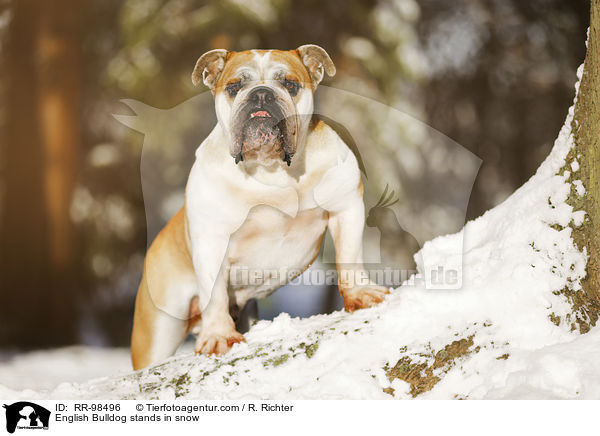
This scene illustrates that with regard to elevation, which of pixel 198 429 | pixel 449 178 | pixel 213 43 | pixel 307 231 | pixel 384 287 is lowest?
pixel 198 429

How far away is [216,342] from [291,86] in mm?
717

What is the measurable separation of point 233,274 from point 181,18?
80 cm

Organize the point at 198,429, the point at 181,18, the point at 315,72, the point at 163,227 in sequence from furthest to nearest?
the point at 163,227, the point at 181,18, the point at 315,72, the point at 198,429

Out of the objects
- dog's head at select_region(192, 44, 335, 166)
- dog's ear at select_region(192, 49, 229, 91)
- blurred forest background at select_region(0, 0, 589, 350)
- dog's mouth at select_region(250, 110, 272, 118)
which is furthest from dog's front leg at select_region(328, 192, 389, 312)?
dog's ear at select_region(192, 49, 229, 91)

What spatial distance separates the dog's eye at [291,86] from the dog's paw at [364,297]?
0.58m

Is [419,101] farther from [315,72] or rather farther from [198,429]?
[198,429]

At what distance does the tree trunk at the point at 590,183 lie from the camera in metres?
1.23

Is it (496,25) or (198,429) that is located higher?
(496,25)

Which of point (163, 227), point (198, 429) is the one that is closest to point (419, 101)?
point (163, 227)

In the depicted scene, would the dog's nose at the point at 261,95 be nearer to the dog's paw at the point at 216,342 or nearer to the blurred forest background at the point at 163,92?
the blurred forest background at the point at 163,92

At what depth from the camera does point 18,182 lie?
5.79 feet

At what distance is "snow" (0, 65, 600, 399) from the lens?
1.15 metres

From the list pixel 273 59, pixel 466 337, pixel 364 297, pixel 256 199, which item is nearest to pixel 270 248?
pixel 256 199

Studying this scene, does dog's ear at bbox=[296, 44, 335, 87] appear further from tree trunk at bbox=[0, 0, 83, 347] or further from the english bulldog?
tree trunk at bbox=[0, 0, 83, 347]
